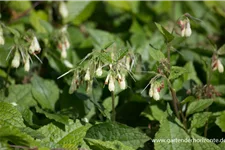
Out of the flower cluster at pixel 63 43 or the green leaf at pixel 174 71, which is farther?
the flower cluster at pixel 63 43

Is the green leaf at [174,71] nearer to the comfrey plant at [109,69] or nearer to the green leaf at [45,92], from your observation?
the comfrey plant at [109,69]

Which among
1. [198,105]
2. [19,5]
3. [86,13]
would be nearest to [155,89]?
[198,105]

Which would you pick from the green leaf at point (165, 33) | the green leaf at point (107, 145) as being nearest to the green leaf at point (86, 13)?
the green leaf at point (165, 33)

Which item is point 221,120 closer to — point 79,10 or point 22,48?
point 22,48

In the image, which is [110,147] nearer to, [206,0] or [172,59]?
[172,59]

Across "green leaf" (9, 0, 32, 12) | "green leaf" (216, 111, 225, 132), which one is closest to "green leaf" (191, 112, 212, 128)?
"green leaf" (216, 111, 225, 132)

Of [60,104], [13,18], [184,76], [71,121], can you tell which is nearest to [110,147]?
[71,121]

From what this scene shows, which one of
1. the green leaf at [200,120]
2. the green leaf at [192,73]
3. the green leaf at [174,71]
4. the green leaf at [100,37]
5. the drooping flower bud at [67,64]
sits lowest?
the green leaf at [192,73]
